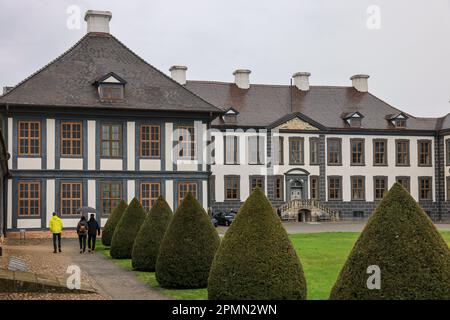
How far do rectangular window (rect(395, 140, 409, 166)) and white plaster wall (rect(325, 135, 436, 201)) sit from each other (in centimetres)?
33

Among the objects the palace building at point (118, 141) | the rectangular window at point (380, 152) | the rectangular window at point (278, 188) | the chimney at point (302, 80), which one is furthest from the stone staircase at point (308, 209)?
the chimney at point (302, 80)

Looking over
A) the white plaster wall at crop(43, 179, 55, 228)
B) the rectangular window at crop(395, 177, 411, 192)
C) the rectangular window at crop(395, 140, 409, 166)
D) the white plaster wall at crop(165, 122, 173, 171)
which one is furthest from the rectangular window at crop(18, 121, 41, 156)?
the rectangular window at crop(395, 177, 411, 192)

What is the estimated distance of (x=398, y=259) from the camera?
1008cm

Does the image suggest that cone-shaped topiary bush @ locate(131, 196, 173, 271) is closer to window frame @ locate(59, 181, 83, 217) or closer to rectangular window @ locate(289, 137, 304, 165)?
window frame @ locate(59, 181, 83, 217)

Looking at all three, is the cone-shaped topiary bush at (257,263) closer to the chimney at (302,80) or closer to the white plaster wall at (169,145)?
the white plaster wall at (169,145)

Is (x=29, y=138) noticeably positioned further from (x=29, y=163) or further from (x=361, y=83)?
(x=361, y=83)

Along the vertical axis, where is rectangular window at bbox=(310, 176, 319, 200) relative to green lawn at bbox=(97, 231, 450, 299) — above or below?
above

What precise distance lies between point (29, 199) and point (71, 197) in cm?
217

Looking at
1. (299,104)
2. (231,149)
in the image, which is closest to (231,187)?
(231,149)

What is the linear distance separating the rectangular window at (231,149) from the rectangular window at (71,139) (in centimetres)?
1692

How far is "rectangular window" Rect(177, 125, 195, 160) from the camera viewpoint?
38469 millimetres
